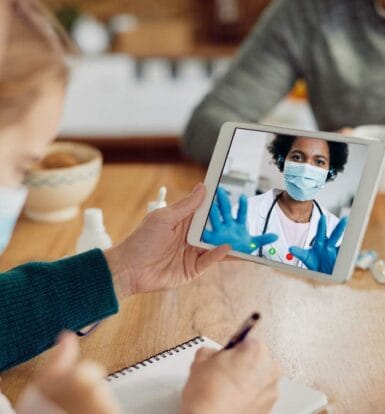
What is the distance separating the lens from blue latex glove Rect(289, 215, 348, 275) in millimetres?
908

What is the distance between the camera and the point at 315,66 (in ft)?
5.90

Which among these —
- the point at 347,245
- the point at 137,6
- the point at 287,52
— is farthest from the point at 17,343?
the point at 137,6

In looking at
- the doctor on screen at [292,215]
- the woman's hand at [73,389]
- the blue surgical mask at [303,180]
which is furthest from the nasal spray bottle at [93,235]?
the woman's hand at [73,389]

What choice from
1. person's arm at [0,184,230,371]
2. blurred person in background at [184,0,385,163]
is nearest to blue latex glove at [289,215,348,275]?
person's arm at [0,184,230,371]

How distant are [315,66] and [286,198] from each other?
90cm

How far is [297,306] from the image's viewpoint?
3.50 feet

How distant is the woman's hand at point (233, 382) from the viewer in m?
0.75

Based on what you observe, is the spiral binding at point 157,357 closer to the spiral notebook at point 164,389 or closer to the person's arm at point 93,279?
the spiral notebook at point 164,389

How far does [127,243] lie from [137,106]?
1.77m

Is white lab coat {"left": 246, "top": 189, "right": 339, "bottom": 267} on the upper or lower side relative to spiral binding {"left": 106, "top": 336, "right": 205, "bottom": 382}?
upper

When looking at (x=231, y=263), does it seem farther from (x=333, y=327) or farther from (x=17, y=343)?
(x=17, y=343)

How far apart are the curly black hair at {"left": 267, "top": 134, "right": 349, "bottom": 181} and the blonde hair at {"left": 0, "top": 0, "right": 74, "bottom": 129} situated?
1.40 feet

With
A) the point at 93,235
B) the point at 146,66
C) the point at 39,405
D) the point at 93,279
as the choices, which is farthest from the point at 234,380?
the point at 146,66

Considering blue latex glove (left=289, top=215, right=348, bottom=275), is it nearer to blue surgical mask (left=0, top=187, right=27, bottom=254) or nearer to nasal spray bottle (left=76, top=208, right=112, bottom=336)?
nasal spray bottle (left=76, top=208, right=112, bottom=336)
